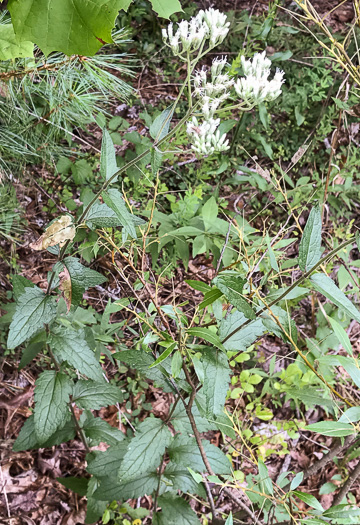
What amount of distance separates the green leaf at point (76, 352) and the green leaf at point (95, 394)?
0.84 ft

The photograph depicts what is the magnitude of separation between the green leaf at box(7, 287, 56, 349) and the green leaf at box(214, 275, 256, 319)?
0.53 meters

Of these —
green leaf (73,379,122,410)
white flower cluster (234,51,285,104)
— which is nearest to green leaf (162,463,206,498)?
green leaf (73,379,122,410)

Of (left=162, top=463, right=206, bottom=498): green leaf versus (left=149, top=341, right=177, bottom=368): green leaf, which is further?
(left=162, top=463, right=206, bottom=498): green leaf

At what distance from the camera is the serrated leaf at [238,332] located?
1.16 metres

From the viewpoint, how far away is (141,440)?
51.0 inches

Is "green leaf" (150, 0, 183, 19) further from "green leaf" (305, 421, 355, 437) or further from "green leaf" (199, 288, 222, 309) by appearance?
"green leaf" (305, 421, 355, 437)

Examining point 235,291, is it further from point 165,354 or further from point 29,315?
point 29,315

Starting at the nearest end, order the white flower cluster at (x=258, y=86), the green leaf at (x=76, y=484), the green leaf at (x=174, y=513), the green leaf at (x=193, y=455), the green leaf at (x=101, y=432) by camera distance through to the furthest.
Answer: the white flower cluster at (x=258, y=86) < the green leaf at (x=193, y=455) < the green leaf at (x=174, y=513) < the green leaf at (x=101, y=432) < the green leaf at (x=76, y=484)

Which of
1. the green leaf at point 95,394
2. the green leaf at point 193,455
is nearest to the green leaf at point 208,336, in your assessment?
the green leaf at point 193,455

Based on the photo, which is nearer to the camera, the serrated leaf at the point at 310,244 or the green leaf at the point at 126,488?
the serrated leaf at the point at 310,244

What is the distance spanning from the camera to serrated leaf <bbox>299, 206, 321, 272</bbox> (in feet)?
3.16

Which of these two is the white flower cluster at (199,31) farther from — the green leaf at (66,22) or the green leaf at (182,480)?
the green leaf at (182,480)

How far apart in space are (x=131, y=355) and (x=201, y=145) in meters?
0.66

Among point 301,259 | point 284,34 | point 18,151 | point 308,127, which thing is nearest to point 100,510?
point 301,259
